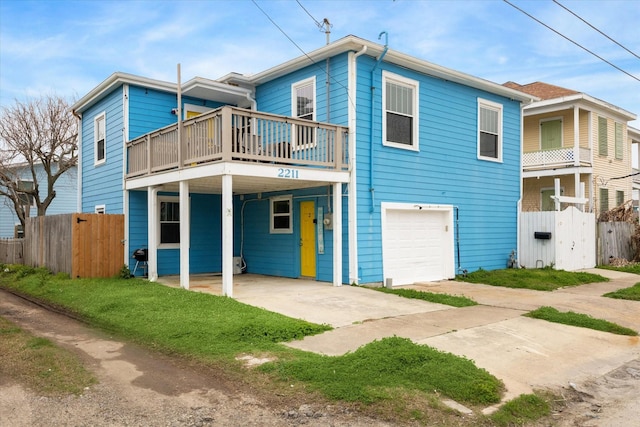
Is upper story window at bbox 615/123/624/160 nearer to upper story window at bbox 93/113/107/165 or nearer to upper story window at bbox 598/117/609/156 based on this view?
upper story window at bbox 598/117/609/156

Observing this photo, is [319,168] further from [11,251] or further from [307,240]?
[11,251]

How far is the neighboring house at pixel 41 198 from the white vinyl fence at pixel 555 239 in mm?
22647

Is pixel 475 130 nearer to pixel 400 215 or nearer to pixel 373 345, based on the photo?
pixel 400 215

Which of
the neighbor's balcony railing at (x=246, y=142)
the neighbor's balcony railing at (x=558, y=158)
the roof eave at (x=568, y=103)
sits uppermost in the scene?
the roof eave at (x=568, y=103)

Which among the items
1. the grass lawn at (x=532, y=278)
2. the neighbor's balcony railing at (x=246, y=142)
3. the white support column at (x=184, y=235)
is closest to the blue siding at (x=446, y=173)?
the grass lawn at (x=532, y=278)

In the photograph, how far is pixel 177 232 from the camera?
568 inches

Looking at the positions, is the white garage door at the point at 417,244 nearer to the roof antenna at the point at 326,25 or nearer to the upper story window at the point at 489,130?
the upper story window at the point at 489,130

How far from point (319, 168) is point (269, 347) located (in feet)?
21.4

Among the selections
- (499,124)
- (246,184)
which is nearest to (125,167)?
(246,184)

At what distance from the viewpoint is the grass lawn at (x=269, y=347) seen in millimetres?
4938

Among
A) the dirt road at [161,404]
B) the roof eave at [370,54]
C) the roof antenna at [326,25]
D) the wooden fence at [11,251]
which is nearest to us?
the dirt road at [161,404]

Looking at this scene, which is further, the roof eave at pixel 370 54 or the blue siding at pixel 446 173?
the blue siding at pixel 446 173

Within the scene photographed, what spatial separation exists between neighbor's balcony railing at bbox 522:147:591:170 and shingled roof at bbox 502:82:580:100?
2341 mm

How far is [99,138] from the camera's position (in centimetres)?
1620
